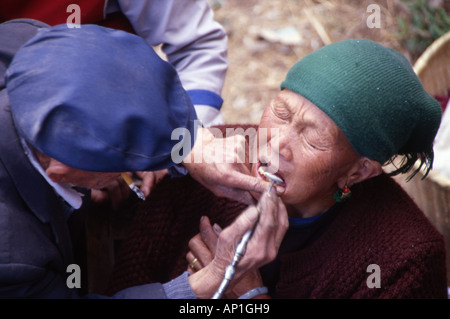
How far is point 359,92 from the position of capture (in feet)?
5.63

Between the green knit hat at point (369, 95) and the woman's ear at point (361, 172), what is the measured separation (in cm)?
7

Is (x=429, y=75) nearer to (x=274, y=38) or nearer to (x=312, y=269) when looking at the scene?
(x=312, y=269)

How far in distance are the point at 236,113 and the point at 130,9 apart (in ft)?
7.03

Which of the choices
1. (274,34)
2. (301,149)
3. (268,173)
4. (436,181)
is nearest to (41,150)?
(268,173)

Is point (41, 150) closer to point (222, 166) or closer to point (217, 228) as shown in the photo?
point (222, 166)

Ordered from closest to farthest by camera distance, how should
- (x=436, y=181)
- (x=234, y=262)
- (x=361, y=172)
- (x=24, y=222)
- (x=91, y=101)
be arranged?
(x=91, y=101) < (x=24, y=222) < (x=234, y=262) < (x=361, y=172) < (x=436, y=181)

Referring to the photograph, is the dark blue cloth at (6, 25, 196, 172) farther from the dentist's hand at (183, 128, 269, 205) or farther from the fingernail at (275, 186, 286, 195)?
the fingernail at (275, 186, 286, 195)

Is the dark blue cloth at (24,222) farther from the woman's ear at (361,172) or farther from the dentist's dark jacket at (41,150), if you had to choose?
the woman's ear at (361,172)

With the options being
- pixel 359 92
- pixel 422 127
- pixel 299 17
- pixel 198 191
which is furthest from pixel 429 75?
pixel 299 17

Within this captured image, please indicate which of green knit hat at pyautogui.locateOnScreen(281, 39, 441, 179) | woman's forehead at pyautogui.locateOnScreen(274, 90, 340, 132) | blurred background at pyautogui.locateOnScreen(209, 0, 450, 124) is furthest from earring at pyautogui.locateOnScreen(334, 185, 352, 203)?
blurred background at pyautogui.locateOnScreen(209, 0, 450, 124)

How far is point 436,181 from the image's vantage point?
2.33 metres

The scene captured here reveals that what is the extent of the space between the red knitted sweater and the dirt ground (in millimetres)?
2128

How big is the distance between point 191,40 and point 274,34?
8.09 ft

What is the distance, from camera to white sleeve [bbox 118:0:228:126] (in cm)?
228
